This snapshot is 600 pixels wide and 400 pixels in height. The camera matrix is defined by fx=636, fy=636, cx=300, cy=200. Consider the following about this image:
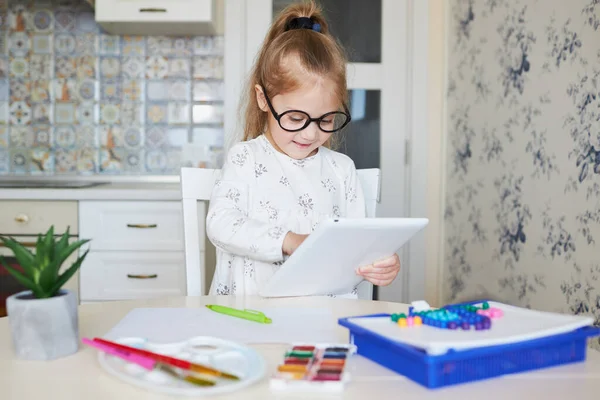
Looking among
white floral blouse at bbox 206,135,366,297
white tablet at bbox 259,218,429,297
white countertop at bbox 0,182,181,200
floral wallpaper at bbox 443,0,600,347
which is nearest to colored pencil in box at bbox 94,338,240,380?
white tablet at bbox 259,218,429,297

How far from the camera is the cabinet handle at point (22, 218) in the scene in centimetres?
226

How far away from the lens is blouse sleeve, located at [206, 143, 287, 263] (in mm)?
1151

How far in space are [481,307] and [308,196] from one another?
2.23ft

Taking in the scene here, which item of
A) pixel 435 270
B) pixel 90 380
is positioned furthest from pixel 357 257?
pixel 435 270

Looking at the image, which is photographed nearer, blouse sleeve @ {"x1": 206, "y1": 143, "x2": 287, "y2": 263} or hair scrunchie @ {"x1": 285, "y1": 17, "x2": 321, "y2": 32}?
blouse sleeve @ {"x1": 206, "y1": 143, "x2": 287, "y2": 263}

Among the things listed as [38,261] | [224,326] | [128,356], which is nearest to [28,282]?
[38,261]

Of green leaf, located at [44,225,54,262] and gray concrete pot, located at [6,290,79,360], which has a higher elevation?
green leaf, located at [44,225,54,262]

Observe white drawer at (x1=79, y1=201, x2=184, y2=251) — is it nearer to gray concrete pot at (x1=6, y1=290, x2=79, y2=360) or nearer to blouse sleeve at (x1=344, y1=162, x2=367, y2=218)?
A: blouse sleeve at (x1=344, y1=162, x2=367, y2=218)

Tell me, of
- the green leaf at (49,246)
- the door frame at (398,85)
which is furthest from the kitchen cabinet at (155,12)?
the green leaf at (49,246)

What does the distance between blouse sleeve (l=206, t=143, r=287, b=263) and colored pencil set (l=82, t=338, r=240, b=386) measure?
0.51 m

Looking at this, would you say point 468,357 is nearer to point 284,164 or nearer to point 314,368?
point 314,368

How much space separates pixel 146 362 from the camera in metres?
0.62

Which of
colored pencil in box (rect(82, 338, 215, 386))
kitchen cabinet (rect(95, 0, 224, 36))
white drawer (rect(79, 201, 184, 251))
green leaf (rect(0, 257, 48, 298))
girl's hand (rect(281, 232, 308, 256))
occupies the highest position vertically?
kitchen cabinet (rect(95, 0, 224, 36))

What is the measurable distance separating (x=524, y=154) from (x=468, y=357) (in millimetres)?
1493
